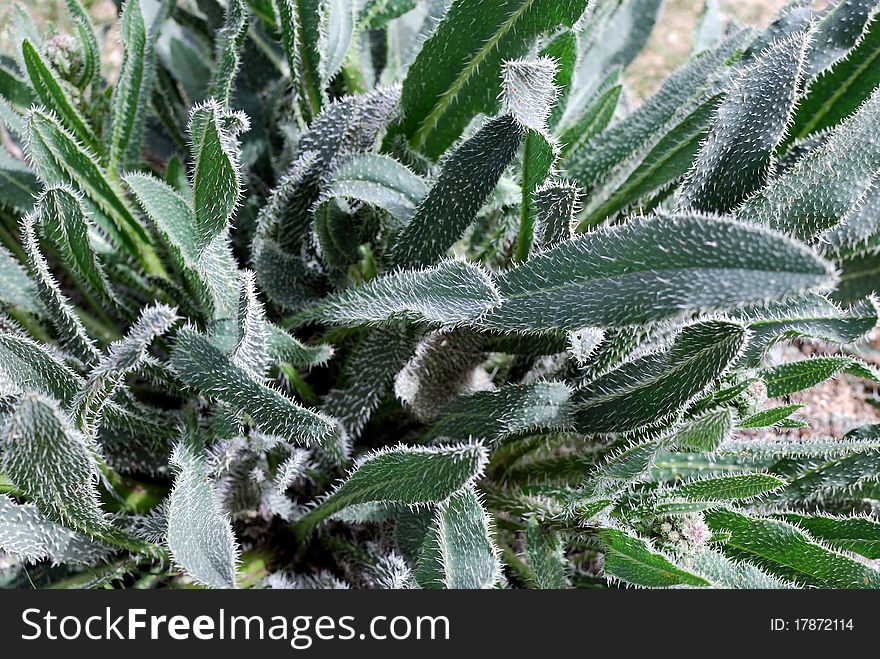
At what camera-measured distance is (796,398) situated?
52.0 inches

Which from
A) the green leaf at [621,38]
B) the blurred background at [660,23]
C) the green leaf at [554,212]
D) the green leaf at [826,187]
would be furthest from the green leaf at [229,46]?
the blurred background at [660,23]

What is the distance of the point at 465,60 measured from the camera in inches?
40.3

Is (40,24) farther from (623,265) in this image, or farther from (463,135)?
(623,265)

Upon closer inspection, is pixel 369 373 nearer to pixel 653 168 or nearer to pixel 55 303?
pixel 55 303

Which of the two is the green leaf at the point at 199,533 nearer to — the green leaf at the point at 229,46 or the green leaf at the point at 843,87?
the green leaf at the point at 229,46

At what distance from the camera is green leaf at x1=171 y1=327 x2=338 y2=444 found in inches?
33.1

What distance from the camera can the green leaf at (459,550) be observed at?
80 centimetres

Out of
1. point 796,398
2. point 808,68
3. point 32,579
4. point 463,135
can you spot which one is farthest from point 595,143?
point 32,579

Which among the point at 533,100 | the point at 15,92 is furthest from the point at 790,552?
the point at 15,92

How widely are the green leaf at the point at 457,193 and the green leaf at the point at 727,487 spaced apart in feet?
1.24

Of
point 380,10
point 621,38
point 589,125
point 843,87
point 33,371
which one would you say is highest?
point 621,38

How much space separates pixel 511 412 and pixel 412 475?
0.15m

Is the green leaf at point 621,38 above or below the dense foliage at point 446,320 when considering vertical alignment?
above

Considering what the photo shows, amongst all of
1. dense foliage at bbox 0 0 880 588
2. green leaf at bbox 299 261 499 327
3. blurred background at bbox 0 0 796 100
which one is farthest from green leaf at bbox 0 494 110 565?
blurred background at bbox 0 0 796 100
